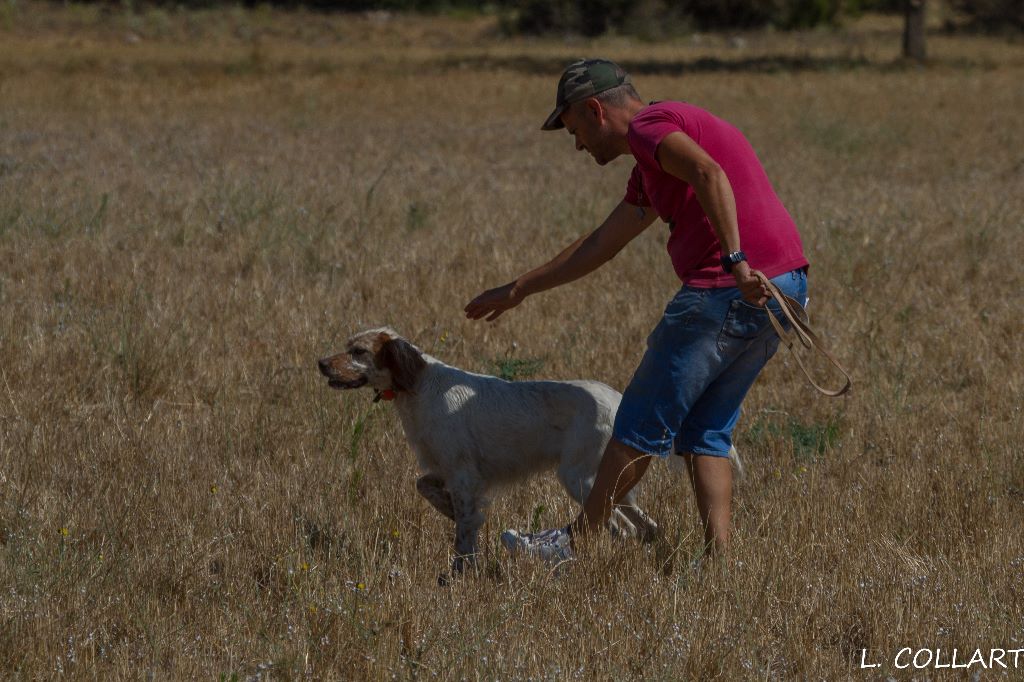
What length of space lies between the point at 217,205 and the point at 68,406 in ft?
16.6

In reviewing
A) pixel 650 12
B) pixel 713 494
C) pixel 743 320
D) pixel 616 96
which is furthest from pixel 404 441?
pixel 650 12

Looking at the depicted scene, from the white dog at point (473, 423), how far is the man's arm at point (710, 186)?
1.10 metres

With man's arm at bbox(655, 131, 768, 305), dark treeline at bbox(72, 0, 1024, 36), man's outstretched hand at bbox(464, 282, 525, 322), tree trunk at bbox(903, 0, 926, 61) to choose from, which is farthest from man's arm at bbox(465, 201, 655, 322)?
dark treeline at bbox(72, 0, 1024, 36)

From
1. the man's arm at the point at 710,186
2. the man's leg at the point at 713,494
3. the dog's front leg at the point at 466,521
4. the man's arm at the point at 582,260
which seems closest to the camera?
the man's arm at the point at 710,186

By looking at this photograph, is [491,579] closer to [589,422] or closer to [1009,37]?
[589,422]

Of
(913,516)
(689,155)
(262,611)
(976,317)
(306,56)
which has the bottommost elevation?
(306,56)

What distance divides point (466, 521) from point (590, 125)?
5.41ft

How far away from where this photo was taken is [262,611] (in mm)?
4027

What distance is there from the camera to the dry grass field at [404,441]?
12.8 ft

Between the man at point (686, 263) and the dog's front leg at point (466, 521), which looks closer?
the man at point (686, 263)

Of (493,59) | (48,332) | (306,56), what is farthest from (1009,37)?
(48,332)

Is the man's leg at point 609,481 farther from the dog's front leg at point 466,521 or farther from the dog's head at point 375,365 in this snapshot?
the dog's head at point 375,365

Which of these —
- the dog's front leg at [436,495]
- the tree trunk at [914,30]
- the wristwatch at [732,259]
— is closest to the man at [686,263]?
the wristwatch at [732,259]

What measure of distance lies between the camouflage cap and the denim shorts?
73 centimetres
